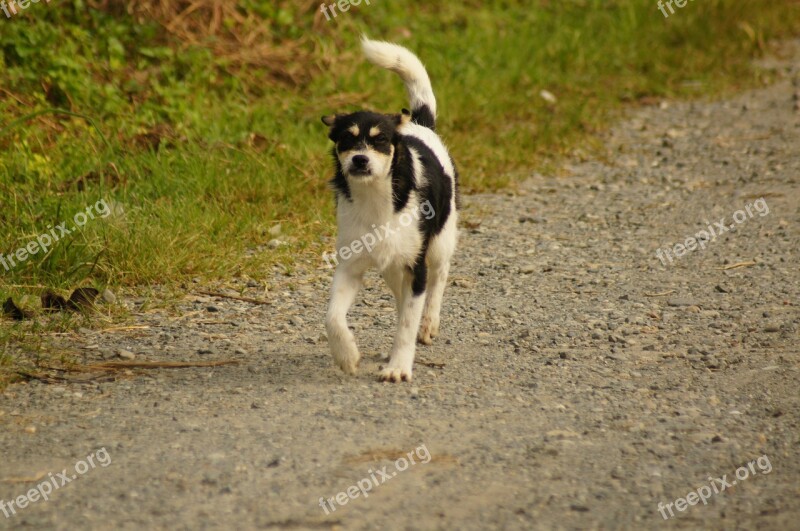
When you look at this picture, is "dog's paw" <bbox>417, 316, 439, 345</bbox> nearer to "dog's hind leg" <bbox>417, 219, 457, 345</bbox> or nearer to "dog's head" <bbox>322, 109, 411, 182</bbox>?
"dog's hind leg" <bbox>417, 219, 457, 345</bbox>

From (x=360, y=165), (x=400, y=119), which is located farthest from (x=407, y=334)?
(x=400, y=119)

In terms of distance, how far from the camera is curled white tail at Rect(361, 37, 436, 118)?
5500 millimetres

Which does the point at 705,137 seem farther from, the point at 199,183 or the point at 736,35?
the point at 199,183

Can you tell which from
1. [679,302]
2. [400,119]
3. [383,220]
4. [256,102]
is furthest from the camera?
[256,102]

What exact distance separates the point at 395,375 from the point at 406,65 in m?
1.81

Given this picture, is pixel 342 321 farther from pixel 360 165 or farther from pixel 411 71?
pixel 411 71

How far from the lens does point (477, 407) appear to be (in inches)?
179

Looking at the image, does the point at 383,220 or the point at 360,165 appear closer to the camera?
the point at 360,165

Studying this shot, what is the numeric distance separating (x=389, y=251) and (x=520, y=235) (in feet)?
9.08

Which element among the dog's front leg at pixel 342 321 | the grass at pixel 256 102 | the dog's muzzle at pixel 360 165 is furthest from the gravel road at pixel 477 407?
the dog's muzzle at pixel 360 165

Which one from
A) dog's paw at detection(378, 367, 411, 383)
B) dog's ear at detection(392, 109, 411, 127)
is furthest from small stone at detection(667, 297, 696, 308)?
dog's ear at detection(392, 109, 411, 127)

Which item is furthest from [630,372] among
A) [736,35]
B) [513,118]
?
[736,35]

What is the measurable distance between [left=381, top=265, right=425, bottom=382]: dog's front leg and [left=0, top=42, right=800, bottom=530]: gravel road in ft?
0.34

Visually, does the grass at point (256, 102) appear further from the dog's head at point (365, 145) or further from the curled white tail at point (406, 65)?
the dog's head at point (365, 145)
